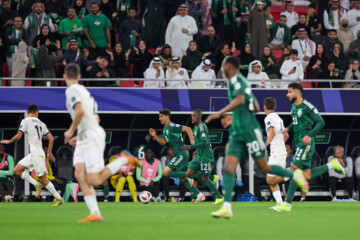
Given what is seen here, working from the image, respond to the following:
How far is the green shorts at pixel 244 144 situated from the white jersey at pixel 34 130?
7.76 meters

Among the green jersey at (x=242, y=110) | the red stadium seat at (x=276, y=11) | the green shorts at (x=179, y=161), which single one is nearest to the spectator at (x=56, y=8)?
the red stadium seat at (x=276, y=11)

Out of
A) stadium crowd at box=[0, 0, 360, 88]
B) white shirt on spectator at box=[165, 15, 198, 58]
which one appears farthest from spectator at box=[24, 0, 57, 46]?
white shirt on spectator at box=[165, 15, 198, 58]

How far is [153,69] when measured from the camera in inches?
936

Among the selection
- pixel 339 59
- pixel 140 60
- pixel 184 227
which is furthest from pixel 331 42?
pixel 184 227

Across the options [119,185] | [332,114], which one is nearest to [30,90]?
[119,185]

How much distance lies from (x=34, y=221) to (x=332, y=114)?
13.4 m

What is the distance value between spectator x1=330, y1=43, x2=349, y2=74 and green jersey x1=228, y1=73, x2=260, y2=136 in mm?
14418

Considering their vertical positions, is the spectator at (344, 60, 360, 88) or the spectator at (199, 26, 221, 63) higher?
the spectator at (199, 26, 221, 63)

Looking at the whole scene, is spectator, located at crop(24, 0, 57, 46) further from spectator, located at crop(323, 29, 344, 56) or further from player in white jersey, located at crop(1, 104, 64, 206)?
spectator, located at crop(323, 29, 344, 56)

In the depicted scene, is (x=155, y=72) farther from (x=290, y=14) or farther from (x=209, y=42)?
(x=290, y=14)

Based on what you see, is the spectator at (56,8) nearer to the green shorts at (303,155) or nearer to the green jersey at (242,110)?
the green shorts at (303,155)

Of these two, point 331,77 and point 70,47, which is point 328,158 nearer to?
point 331,77

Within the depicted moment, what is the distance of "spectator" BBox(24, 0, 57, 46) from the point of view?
24.6m

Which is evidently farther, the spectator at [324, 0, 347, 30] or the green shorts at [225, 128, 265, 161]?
the spectator at [324, 0, 347, 30]
